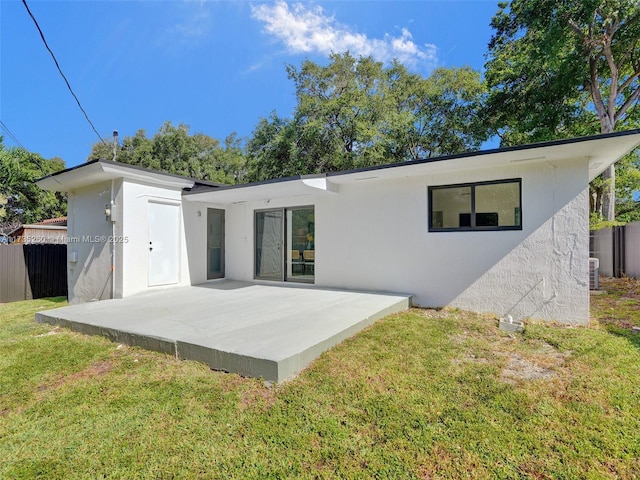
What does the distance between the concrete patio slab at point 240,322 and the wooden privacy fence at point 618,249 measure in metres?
7.84

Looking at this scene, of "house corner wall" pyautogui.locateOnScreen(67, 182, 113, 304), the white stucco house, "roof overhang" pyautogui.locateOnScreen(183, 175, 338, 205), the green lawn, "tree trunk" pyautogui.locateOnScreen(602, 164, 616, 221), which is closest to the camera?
the green lawn

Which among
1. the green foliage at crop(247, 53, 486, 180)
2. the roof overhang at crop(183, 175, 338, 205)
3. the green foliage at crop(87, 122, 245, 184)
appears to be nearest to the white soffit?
the roof overhang at crop(183, 175, 338, 205)

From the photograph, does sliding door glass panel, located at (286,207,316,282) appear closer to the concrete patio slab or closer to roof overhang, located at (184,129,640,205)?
roof overhang, located at (184,129,640,205)

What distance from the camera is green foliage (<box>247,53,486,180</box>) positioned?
1530 cm

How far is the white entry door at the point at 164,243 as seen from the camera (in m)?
7.23

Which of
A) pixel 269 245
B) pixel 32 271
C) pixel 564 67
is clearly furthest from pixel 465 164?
pixel 32 271

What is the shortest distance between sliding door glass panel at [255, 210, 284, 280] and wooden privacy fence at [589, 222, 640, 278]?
31.7 ft

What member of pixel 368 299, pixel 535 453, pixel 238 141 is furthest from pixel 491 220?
pixel 238 141

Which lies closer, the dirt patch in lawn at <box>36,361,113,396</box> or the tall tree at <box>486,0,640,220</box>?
the dirt patch in lawn at <box>36,361,113,396</box>

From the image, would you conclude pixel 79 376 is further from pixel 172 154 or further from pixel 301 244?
pixel 172 154

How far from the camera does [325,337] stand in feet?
12.1

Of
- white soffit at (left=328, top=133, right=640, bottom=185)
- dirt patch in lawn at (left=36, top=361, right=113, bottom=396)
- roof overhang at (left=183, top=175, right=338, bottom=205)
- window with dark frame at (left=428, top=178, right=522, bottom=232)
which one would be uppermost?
white soffit at (left=328, top=133, right=640, bottom=185)

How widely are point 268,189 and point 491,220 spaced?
4.39m

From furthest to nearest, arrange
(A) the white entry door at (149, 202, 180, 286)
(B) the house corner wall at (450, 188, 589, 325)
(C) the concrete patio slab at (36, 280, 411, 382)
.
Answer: (A) the white entry door at (149, 202, 180, 286)
(B) the house corner wall at (450, 188, 589, 325)
(C) the concrete patio slab at (36, 280, 411, 382)
